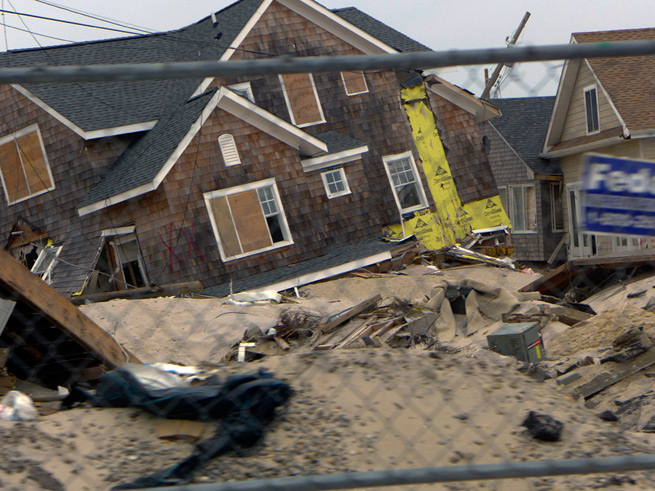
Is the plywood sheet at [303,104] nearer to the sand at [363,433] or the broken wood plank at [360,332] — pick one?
the broken wood plank at [360,332]

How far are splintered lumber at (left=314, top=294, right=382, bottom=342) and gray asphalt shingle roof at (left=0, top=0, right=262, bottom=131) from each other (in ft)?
27.8

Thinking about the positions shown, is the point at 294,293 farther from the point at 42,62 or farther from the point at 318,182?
the point at 42,62

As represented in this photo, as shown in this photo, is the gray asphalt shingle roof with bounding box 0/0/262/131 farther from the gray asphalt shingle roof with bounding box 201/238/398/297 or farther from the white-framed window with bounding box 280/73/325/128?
the gray asphalt shingle roof with bounding box 201/238/398/297

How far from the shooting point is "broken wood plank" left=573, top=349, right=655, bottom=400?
6629mm

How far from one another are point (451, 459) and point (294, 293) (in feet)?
40.6

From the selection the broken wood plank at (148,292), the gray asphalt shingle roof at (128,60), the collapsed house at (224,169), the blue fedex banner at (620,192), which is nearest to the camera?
the blue fedex banner at (620,192)

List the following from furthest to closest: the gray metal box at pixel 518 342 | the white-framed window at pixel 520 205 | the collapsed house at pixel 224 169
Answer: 1. the white-framed window at pixel 520 205
2. the collapsed house at pixel 224 169
3. the gray metal box at pixel 518 342

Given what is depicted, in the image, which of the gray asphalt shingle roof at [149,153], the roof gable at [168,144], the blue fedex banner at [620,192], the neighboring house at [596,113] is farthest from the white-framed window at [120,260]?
the blue fedex banner at [620,192]

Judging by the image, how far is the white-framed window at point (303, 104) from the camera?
18.6 metres

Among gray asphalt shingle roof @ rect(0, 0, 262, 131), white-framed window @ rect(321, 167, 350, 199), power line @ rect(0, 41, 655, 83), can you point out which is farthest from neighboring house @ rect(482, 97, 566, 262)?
power line @ rect(0, 41, 655, 83)

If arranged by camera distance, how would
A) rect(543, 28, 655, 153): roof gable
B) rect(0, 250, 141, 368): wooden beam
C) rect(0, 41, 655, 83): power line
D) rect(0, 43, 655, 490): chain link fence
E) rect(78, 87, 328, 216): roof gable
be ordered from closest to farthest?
rect(0, 41, 655, 83): power line < rect(0, 43, 655, 490): chain link fence < rect(0, 250, 141, 368): wooden beam < rect(78, 87, 328, 216): roof gable < rect(543, 28, 655, 153): roof gable

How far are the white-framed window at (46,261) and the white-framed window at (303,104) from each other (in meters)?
6.74

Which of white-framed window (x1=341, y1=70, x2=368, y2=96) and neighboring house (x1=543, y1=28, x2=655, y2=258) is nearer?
neighboring house (x1=543, y1=28, x2=655, y2=258)

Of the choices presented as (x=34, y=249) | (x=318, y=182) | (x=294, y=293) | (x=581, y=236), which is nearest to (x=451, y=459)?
(x=581, y=236)
